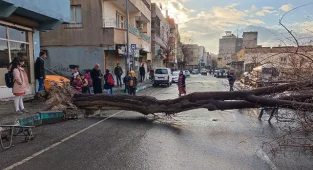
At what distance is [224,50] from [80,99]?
118304mm

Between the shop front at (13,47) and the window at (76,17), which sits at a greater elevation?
the window at (76,17)

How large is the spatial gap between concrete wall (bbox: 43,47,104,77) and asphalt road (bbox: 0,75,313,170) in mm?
11819

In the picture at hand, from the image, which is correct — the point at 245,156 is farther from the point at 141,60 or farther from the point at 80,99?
the point at 141,60

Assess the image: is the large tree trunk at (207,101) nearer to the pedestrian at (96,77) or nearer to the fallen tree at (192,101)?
the fallen tree at (192,101)

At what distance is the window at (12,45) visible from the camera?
1015 centimetres

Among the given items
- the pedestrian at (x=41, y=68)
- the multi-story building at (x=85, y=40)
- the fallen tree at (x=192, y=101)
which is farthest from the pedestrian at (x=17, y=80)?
the multi-story building at (x=85, y=40)

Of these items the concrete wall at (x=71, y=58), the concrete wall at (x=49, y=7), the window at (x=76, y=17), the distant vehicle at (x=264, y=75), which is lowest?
the distant vehicle at (x=264, y=75)

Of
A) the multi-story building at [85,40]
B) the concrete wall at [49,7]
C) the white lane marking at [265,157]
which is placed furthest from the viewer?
the multi-story building at [85,40]

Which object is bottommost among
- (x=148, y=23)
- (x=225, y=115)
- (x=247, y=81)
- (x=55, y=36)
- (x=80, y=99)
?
(x=225, y=115)

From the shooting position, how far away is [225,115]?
9477 mm

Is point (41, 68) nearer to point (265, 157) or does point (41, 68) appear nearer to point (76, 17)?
point (265, 157)

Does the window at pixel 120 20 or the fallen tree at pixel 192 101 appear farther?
the window at pixel 120 20

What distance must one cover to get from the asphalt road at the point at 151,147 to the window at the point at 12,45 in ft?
15.9

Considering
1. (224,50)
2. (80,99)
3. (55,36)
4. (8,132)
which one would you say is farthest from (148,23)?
(224,50)
